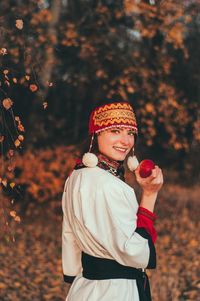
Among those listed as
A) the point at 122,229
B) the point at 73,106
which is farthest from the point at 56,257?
the point at 73,106

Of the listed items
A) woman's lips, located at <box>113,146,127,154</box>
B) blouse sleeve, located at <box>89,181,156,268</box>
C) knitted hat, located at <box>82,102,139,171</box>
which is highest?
knitted hat, located at <box>82,102,139,171</box>

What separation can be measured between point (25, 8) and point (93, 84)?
405 centimetres

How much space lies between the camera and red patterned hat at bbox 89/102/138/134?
3.46 m

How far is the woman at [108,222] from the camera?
322cm

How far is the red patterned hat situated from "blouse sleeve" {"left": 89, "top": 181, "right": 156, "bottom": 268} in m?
0.36

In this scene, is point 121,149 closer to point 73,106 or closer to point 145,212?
point 145,212

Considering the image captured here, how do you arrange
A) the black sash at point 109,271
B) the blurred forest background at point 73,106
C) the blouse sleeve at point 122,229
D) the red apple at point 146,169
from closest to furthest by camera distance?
1. the blouse sleeve at point 122,229
2. the black sash at point 109,271
3. the red apple at point 146,169
4. the blurred forest background at point 73,106

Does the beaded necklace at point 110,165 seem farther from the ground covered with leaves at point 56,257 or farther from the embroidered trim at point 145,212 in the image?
the ground covered with leaves at point 56,257

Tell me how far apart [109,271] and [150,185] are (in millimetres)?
498

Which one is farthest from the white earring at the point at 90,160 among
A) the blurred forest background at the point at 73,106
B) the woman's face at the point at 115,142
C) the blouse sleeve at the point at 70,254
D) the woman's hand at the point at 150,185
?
the blurred forest background at the point at 73,106

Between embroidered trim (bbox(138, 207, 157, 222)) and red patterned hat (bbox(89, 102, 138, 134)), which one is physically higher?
red patterned hat (bbox(89, 102, 138, 134))

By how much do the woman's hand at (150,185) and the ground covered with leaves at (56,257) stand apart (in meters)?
3.46

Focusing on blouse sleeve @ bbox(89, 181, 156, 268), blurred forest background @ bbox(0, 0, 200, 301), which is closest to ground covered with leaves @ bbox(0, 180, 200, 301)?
blurred forest background @ bbox(0, 0, 200, 301)

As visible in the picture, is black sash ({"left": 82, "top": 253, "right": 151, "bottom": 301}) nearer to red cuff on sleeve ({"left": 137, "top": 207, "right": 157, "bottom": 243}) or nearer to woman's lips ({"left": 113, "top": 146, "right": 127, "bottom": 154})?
red cuff on sleeve ({"left": 137, "top": 207, "right": 157, "bottom": 243})
